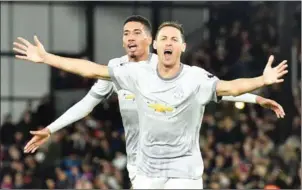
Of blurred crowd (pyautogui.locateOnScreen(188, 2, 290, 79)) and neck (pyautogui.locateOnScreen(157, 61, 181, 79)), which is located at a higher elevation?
blurred crowd (pyautogui.locateOnScreen(188, 2, 290, 79))

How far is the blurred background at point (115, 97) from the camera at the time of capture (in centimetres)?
2025

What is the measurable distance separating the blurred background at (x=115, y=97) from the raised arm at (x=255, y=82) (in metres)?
12.0

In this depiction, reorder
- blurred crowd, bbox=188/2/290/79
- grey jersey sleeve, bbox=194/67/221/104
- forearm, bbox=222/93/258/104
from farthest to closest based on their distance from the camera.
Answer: blurred crowd, bbox=188/2/290/79
forearm, bbox=222/93/258/104
grey jersey sleeve, bbox=194/67/221/104

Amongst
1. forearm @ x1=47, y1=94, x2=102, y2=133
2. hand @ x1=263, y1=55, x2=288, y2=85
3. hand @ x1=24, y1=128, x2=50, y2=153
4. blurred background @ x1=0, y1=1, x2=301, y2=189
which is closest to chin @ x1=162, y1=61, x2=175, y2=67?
hand @ x1=263, y1=55, x2=288, y2=85

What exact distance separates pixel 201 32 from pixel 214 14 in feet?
1.82

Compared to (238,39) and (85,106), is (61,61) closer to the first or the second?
(85,106)

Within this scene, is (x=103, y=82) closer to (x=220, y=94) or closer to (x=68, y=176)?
(x=220, y=94)

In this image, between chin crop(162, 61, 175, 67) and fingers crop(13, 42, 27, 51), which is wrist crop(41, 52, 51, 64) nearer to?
fingers crop(13, 42, 27, 51)

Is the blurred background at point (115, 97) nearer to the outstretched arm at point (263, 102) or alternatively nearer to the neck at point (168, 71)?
the outstretched arm at point (263, 102)

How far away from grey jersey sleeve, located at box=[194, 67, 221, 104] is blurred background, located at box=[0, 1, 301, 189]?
11.8m

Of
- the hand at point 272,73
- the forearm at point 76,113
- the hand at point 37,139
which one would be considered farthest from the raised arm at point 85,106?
the hand at point 272,73

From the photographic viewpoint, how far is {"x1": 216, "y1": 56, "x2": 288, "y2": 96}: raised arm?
736cm

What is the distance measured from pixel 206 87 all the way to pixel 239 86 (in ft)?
1.13

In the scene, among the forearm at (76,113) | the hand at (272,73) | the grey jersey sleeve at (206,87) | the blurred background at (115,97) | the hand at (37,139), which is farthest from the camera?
the blurred background at (115,97)
